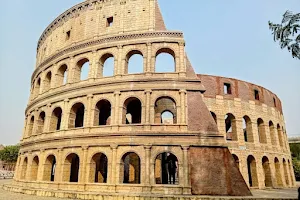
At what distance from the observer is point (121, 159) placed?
1415 cm

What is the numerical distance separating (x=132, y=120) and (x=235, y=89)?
10.2 m

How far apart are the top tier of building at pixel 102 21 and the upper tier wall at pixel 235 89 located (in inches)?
265

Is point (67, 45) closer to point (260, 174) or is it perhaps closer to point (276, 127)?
point (260, 174)

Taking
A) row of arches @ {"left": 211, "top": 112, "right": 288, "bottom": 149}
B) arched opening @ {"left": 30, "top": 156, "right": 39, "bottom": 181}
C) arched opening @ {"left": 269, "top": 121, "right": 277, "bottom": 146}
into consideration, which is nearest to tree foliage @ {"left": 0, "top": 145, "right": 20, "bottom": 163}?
arched opening @ {"left": 30, "top": 156, "right": 39, "bottom": 181}


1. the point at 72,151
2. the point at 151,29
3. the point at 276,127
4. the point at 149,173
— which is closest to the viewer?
the point at 149,173

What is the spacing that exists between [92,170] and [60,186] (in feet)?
8.09

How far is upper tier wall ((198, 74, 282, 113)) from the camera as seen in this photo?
2022cm

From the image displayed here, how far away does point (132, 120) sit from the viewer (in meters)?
17.7

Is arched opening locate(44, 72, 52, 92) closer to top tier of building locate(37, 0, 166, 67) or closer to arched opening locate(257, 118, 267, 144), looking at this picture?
top tier of building locate(37, 0, 166, 67)

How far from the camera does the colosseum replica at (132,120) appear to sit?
13328mm

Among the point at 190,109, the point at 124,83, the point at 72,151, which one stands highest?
the point at 124,83

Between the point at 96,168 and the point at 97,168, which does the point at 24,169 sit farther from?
the point at 97,168

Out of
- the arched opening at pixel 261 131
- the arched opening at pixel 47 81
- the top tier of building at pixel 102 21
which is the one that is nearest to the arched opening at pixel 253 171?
the arched opening at pixel 261 131

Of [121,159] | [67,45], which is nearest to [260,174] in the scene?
[121,159]
